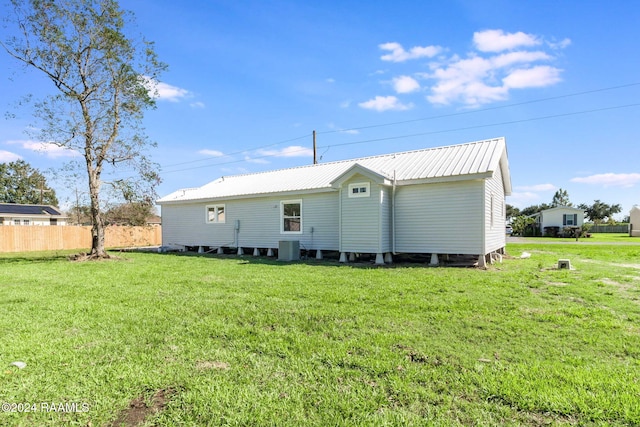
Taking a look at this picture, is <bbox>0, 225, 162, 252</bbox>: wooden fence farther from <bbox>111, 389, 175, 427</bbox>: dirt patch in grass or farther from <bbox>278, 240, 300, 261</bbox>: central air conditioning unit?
<bbox>111, 389, 175, 427</bbox>: dirt patch in grass

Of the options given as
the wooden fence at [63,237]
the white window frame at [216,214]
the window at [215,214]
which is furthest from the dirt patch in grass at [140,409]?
the wooden fence at [63,237]

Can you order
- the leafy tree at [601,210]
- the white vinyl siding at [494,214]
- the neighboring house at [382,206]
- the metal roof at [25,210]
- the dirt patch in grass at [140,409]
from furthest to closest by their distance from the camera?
1. the leafy tree at [601,210]
2. the metal roof at [25,210]
3. the white vinyl siding at [494,214]
4. the neighboring house at [382,206]
5. the dirt patch in grass at [140,409]

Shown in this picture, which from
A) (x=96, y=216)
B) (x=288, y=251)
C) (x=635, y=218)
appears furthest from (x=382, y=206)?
(x=635, y=218)

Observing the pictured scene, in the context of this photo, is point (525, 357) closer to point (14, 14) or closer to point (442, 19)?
point (442, 19)

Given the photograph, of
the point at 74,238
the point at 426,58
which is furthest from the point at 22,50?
the point at 426,58

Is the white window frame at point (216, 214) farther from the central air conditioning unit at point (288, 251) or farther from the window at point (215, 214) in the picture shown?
the central air conditioning unit at point (288, 251)

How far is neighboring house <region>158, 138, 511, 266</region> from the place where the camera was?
401 inches

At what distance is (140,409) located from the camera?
8.13 feet

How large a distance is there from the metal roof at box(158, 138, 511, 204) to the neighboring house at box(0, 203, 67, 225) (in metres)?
25.7

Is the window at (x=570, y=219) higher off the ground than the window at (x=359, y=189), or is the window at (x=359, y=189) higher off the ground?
the window at (x=359, y=189)

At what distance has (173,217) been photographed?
18.2 m

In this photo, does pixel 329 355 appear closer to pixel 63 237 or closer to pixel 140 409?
pixel 140 409

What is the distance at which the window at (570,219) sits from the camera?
3597cm

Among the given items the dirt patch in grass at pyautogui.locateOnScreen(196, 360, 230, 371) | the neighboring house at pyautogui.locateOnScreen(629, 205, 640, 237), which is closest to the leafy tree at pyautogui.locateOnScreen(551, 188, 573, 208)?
the neighboring house at pyautogui.locateOnScreen(629, 205, 640, 237)
